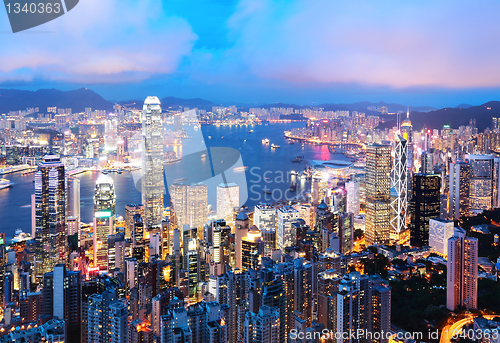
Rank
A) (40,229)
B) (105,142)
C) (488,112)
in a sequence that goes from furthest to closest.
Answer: (105,142) < (488,112) < (40,229)

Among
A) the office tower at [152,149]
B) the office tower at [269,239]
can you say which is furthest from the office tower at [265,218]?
the office tower at [152,149]

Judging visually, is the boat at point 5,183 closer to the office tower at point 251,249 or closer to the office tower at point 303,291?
the office tower at point 251,249

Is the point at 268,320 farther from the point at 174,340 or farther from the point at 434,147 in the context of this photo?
the point at 434,147

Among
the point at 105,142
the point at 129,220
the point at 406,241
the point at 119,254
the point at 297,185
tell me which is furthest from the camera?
the point at 105,142

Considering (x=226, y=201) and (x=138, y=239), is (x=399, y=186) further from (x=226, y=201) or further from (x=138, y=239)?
(x=138, y=239)

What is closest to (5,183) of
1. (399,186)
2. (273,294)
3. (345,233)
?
(345,233)

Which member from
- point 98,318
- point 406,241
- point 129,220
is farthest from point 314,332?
point 406,241

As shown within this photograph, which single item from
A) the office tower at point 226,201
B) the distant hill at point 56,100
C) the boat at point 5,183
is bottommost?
the office tower at point 226,201

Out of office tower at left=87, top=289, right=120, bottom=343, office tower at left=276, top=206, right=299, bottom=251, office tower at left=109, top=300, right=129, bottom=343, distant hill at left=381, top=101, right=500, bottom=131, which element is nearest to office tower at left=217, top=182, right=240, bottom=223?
office tower at left=276, top=206, right=299, bottom=251
